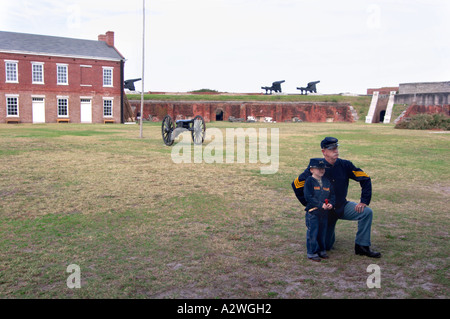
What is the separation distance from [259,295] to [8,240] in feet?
10.5

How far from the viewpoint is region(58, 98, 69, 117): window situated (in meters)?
34.5

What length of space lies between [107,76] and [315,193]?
34.8 metres

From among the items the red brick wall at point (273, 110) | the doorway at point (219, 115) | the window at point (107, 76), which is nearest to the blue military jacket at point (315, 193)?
the window at point (107, 76)

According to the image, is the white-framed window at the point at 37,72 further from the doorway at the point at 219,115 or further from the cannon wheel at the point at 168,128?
the cannon wheel at the point at 168,128

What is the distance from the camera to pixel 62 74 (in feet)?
112

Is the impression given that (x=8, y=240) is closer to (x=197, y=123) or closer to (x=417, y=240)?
(x=417, y=240)

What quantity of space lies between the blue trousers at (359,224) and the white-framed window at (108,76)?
34.7 m

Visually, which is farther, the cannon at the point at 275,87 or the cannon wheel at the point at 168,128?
the cannon at the point at 275,87

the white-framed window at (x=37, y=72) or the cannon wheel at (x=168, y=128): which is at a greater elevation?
the white-framed window at (x=37, y=72)

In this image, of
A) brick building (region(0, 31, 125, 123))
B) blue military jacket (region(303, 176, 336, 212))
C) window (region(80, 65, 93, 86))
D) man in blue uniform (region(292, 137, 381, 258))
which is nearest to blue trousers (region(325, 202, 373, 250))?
man in blue uniform (region(292, 137, 381, 258))

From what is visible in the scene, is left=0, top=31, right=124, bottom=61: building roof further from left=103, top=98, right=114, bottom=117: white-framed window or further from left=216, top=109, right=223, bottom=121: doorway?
left=216, top=109, right=223, bottom=121: doorway

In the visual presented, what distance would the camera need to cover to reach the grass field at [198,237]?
364 centimetres

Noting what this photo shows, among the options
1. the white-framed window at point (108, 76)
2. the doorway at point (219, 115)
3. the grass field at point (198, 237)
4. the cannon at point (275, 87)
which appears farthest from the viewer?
the cannon at point (275, 87)

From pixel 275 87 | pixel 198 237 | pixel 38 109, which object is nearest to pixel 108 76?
pixel 38 109
